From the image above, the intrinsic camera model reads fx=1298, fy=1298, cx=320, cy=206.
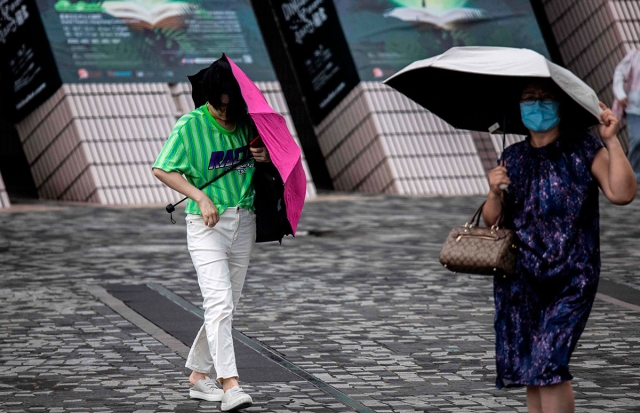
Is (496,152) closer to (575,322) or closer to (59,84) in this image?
(59,84)

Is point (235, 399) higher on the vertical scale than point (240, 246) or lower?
lower

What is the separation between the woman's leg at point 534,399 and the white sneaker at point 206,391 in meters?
1.75

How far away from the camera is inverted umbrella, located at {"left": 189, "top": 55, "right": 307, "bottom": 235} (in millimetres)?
6238

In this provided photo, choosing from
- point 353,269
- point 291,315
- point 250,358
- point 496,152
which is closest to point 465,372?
point 250,358

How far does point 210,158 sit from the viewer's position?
20.9 feet

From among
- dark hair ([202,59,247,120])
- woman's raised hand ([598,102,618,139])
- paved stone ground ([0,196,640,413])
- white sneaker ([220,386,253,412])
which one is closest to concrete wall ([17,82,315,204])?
paved stone ground ([0,196,640,413])

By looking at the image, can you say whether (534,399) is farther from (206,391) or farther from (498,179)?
(206,391)

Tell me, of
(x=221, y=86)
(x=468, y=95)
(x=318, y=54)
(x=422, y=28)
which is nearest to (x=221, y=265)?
(x=221, y=86)

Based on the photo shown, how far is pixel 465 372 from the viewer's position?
23.5ft

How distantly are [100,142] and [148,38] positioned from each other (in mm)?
1897

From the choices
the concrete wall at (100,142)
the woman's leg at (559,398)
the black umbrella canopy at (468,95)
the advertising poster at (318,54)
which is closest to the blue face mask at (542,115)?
the black umbrella canopy at (468,95)

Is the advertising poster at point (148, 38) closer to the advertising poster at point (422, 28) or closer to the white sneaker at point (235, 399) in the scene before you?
the advertising poster at point (422, 28)

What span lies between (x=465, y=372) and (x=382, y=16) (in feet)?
43.2

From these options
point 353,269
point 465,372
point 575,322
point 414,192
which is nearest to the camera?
point 575,322
